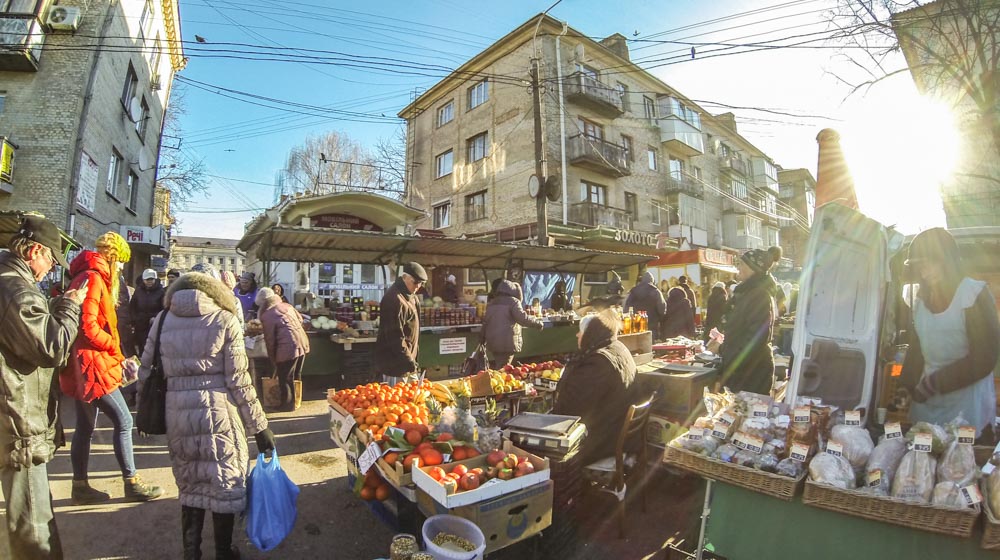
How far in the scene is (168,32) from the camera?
20516 mm

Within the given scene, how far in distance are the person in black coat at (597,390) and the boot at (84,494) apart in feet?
12.8

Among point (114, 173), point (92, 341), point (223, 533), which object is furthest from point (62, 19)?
point (223, 533)

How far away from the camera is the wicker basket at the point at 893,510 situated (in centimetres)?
175

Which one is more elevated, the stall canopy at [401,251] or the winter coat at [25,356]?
the stall canopy at [401,251]

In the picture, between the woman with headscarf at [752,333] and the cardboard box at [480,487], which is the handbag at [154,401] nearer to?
the cardboard box at [480,487]

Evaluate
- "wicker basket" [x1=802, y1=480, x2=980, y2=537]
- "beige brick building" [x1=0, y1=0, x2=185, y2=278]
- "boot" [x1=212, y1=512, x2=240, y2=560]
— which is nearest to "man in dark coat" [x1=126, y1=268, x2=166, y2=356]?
"boot" [x1=212, y1=512, x2=240, y2=560]

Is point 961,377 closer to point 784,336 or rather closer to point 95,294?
point 95,294

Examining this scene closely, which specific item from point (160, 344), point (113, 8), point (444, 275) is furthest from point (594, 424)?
point (113, 8)

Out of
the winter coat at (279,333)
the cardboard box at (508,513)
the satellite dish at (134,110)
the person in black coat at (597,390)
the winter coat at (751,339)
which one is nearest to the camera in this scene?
the cardboard box at (508,513)

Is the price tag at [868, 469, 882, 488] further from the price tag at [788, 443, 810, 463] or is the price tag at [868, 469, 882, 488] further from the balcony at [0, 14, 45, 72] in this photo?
the balcony at [0, 14, 45, 72]

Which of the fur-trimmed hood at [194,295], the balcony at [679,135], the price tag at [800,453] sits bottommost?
the price tag at [800,453]

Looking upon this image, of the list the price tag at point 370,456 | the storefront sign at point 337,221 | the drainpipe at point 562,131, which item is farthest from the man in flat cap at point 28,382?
the drainpipe at point 562,131

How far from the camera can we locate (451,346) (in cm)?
863

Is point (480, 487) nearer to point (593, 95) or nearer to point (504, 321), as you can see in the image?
point (504, 321)
